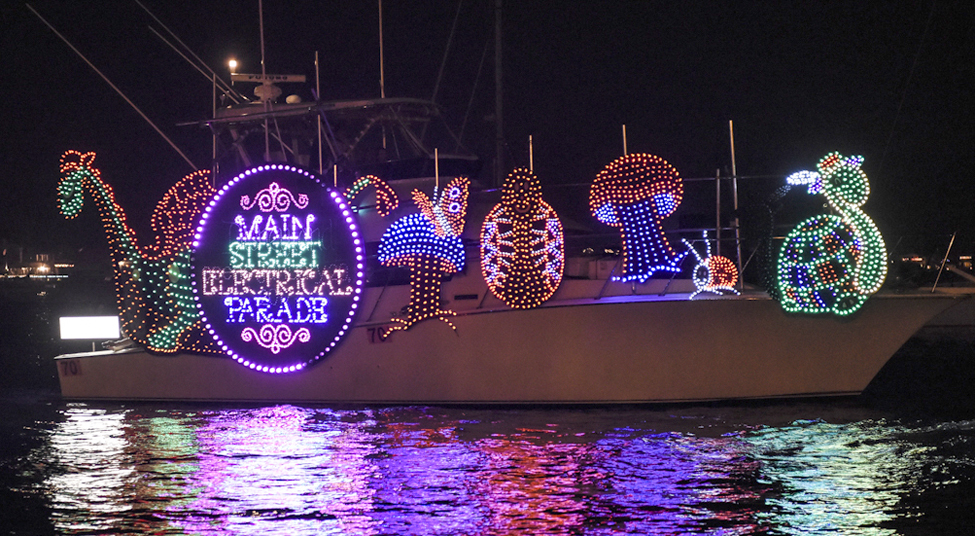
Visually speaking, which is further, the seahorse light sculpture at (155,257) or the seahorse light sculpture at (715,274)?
the seahorse light sculpture at (155,257)

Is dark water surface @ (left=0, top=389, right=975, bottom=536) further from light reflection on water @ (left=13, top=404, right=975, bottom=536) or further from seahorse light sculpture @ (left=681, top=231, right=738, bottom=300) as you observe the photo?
seahorse light sculpture @ (left=681, top=231, right=738, bottom=300)

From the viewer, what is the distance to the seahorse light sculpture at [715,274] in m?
11.1

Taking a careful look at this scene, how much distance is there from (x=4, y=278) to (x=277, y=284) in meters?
87.0

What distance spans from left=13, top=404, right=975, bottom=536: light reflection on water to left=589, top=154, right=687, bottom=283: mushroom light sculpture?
190cm

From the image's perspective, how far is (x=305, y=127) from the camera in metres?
13.6

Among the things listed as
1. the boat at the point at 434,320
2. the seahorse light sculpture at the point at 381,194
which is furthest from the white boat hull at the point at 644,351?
the seahorse light sculpture at the point at 381,194

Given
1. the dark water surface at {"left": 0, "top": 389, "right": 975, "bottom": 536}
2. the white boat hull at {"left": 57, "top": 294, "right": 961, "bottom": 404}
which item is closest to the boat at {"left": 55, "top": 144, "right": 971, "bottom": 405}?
the white boat hull at {"left": 57, "top": 294, "right": 961, "bottom": 404}

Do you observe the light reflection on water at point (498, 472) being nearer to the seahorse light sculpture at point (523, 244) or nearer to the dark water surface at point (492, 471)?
the dark water surface at point (492, 471)

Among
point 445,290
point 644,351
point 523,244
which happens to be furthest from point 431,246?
→ point 644,351

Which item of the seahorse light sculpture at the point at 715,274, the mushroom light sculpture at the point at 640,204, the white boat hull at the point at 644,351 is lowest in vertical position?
the white boat hull at the point at 644,351

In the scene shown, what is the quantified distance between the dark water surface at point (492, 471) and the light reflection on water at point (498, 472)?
0.03 m

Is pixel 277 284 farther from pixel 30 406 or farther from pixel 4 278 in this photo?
pixel 4 278

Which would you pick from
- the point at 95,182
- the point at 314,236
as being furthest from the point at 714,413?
the point at 95,182

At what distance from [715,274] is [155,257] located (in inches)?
309
